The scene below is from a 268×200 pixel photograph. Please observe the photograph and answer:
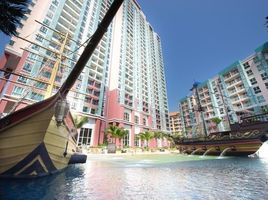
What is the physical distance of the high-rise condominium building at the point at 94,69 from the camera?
80.4 ft

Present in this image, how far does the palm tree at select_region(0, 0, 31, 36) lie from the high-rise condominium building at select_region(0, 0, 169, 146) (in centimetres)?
533

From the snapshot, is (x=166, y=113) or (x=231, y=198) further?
(x=166, y=113)

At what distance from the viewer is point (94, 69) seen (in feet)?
137

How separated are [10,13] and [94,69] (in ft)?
130

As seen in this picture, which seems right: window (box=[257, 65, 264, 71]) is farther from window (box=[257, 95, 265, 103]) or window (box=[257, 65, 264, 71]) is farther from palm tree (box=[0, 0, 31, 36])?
palm tree (box=[0, 0, 31, 36])

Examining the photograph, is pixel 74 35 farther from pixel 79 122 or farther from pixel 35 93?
pixel 79 122

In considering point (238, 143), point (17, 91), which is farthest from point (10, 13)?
point (17, 91)

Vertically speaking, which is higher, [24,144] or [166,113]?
[166,113]

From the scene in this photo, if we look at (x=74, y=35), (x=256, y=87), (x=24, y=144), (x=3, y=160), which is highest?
(x=74, y=35)

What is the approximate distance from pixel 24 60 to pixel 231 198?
32.9 metres

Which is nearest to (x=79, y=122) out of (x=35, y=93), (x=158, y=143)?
(x=35, y=93)

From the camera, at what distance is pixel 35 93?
1023 inches

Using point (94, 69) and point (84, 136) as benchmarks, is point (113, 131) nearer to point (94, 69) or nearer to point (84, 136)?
point (84, 136)

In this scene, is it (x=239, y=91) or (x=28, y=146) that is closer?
(x=28, y=146)
